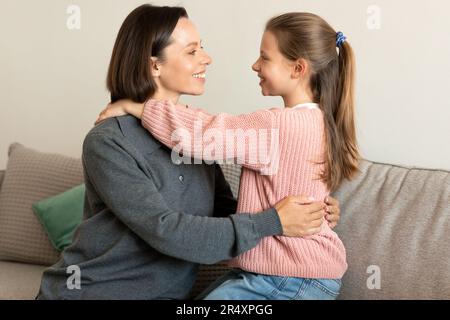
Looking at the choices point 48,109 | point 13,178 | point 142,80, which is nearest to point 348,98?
point 142,80

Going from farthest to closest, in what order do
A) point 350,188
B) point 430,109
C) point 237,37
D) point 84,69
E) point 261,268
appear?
point 84,69 → point 237,37 → point 430,109 → point 350,188 → point 261,268

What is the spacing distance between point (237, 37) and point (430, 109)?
84 centimetres

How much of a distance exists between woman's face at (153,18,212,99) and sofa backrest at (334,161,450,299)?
1.86 feet

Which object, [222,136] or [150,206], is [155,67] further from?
[150,206]

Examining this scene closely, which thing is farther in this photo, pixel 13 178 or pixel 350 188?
pixel 13 178

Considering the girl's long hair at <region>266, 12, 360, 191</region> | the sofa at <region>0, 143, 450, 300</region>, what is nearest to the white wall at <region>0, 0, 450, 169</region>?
the sofa at <region>0, 143, 450, 300</region>

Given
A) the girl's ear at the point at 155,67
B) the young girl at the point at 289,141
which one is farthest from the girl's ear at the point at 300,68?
the girl's ear at the point at 155,67

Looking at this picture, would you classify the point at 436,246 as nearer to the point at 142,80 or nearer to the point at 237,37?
the point at 142,80

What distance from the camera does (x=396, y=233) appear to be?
66.3 inches

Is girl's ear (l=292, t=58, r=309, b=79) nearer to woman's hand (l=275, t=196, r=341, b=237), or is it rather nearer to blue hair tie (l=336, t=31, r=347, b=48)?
blue hair tie (l=336, t=31, r=347, b=48)

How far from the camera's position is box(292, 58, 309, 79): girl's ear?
63.2 inches

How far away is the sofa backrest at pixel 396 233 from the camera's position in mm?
1597

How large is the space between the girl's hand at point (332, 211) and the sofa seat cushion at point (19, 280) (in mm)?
1070

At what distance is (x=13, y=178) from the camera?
2504mm
